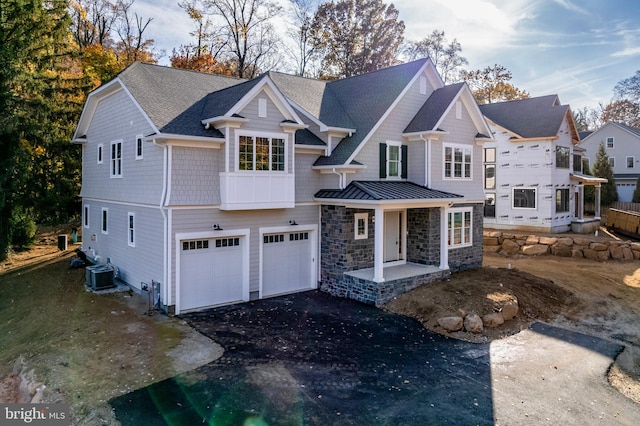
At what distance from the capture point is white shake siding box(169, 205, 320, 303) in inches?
475

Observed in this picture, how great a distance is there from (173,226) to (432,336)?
7.64 meters

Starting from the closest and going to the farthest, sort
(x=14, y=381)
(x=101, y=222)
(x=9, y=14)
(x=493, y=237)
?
(x=14, y=381)
(x=101, y=222)
(x=9, y=14)
(x=493, y=237)

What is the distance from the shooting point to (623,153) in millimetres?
40656

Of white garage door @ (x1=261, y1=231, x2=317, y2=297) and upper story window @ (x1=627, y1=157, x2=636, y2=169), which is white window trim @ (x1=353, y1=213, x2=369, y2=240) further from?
upper story window @ (x1=627, y1=157, x2=636, y2=169)

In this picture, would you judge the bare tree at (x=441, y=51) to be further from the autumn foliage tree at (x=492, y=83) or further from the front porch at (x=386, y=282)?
the front porch at (x=386, y=282)

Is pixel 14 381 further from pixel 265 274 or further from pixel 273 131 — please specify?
pixel 273 131

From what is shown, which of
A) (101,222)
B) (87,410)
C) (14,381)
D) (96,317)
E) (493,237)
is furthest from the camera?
(493,237)

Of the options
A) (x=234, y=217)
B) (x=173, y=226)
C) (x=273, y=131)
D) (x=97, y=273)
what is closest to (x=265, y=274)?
(x=234, y=217)

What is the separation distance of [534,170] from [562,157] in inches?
99.6

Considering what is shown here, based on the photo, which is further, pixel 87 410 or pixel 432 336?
pixel 432 336

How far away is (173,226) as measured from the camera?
1194cm

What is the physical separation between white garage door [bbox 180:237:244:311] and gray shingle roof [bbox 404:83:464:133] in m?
7.81

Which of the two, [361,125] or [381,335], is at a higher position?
[361,125]

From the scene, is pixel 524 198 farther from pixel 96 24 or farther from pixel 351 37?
pixel 96 24
